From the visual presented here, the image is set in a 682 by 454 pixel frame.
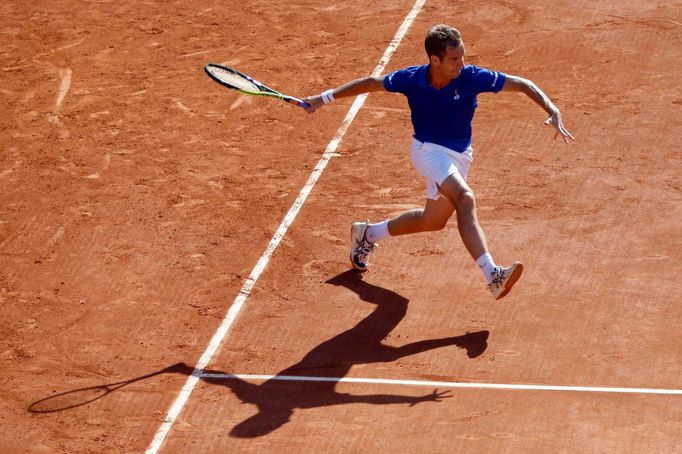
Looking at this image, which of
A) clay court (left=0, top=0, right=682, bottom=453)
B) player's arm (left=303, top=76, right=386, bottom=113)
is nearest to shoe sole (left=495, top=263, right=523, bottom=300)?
clay court (left=0, top=0, right=682, bottom=453)

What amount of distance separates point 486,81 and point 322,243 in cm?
241

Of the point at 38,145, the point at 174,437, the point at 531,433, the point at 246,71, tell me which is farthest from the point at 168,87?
the point at 531,433

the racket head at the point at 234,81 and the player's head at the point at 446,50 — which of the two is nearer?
the player's head at the point at 446,50

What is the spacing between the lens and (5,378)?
911 cm

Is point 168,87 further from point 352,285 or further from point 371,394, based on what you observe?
point 371,394

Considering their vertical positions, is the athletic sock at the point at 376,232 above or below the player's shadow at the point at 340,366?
above

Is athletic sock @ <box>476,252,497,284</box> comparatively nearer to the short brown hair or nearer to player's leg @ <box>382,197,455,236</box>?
player's leg @ <box>382,197,455,236</box>

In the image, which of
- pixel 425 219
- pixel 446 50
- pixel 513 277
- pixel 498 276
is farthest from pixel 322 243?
pixel 446 50

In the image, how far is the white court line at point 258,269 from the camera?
8586 mm

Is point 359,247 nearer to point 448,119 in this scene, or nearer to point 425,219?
point 425,219

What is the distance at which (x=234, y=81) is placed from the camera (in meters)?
10.6

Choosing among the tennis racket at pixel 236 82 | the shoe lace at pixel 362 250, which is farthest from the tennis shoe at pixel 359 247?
the tennis racket at pixel 236 82

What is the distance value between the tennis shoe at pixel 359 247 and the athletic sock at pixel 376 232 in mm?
36

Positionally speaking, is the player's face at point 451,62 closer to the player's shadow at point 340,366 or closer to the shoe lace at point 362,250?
the shoe lace at point 362,250
